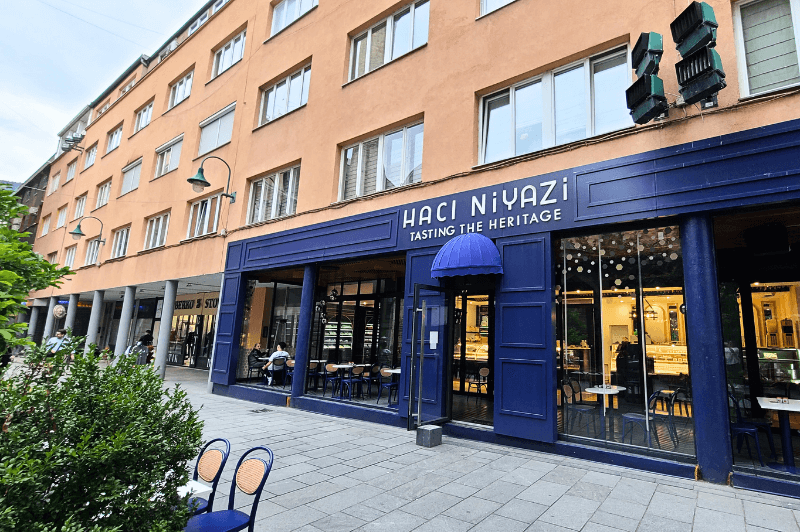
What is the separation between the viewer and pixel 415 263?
337 inches

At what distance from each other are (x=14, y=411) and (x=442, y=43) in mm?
9275

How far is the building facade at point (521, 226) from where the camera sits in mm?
5707

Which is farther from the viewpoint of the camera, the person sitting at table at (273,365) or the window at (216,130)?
the window at (216,130)

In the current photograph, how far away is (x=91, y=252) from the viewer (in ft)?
73.1

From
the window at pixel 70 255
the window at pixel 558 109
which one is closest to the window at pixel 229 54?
the window at pixel 558 109

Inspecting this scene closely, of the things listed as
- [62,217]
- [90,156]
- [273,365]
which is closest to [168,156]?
[273,365]

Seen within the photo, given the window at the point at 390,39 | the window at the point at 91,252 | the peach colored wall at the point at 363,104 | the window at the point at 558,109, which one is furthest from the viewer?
the window at the point at 91,252

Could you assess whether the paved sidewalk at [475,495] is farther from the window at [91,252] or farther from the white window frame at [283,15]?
the window at [91,252]

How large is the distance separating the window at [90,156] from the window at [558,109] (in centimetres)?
2606

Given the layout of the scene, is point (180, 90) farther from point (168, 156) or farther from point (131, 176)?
point (131, 176)

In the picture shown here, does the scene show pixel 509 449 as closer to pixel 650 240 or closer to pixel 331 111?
pixel 650 240

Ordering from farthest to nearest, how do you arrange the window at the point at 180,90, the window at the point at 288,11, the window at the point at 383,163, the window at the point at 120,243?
the window at the point at 120,243 → the window at the point at 180,90 → the window at the point at 288,11 → the window at the point at 383,163

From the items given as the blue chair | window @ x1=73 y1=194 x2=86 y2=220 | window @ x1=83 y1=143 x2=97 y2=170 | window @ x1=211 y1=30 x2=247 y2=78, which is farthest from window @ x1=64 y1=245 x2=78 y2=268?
the blue chair

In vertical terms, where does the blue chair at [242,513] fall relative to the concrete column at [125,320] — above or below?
below
